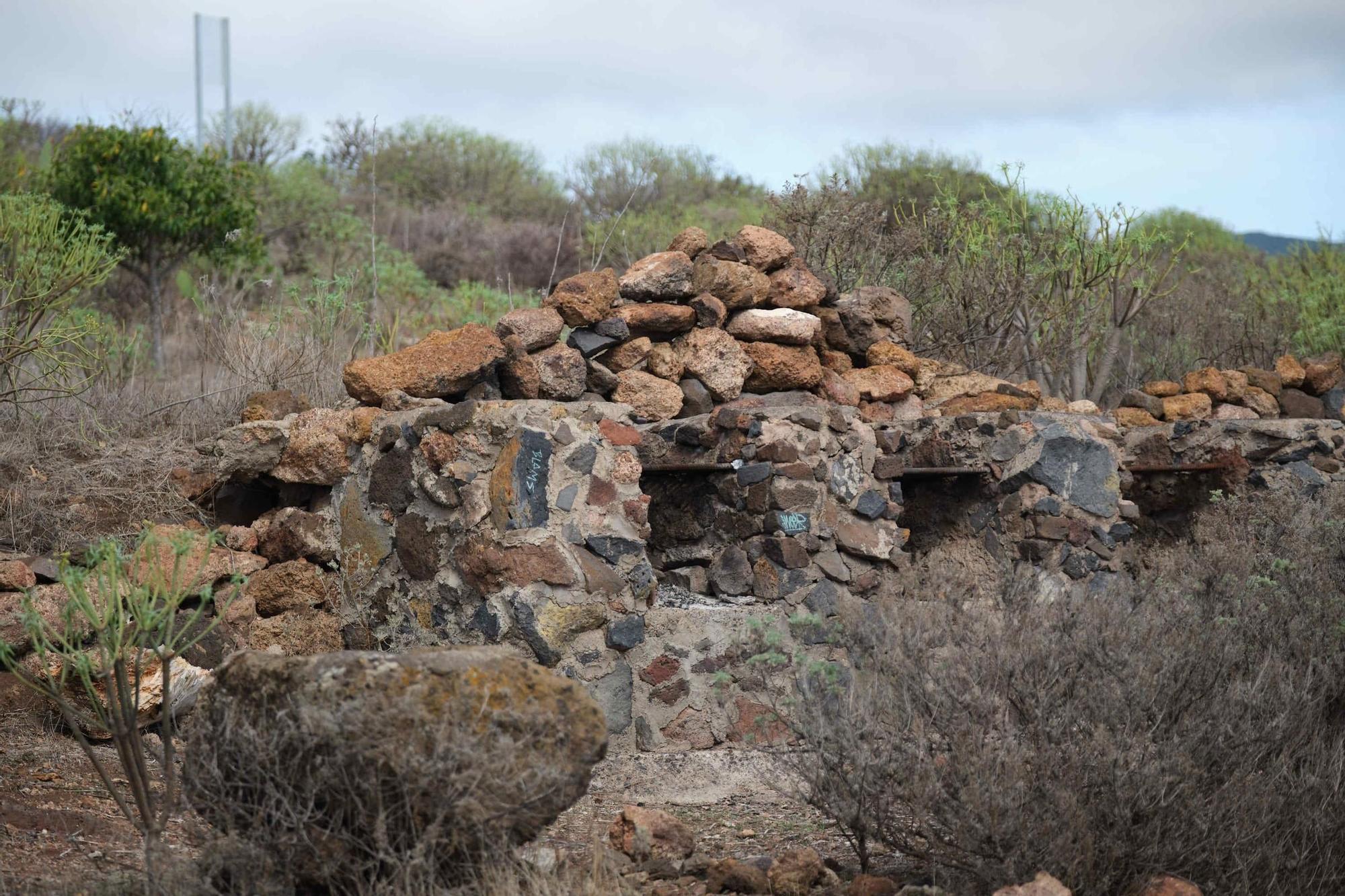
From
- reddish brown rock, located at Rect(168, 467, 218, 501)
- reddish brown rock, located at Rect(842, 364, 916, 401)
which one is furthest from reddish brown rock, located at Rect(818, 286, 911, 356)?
reddish brown rock, located at Rect(168, 467, 218, 501)

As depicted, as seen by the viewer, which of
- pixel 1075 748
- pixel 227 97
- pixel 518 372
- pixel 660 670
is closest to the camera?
pixel 1075 748

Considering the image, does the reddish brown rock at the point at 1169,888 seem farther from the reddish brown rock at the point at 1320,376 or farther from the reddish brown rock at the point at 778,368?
the reddish brown rock at the point at 1320,376

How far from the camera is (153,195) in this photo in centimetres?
1255

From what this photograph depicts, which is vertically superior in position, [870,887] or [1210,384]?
[1210,384]

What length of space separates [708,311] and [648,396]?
0.63m

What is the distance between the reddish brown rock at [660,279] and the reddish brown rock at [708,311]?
87 millimetres

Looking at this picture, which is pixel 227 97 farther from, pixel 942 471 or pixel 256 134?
pixel 942 471

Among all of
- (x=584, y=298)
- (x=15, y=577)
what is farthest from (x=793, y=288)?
(x=15, y=577)

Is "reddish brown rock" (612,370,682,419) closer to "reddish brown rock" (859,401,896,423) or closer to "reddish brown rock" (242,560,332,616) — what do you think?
"reddish brown rock" (859,401,896,423)

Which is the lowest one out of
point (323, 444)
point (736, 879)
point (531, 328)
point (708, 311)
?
point (736, 879)

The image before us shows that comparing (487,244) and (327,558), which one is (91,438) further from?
(487,244)

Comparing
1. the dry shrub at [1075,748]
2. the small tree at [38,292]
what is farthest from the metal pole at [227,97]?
the dry shrub at [1075,748]

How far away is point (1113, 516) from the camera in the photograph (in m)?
7.64

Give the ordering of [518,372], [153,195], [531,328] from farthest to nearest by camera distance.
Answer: [153,195]
[531,328]
[518,372]
